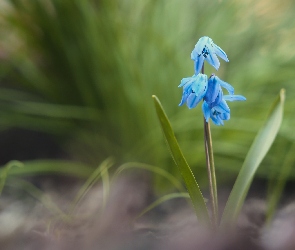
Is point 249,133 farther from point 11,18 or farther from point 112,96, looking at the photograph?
point 11,18

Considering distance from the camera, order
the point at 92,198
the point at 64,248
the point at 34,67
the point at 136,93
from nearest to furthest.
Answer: the point at 64,248
the point at 92,198
the point at 136,93
the point at 34,67

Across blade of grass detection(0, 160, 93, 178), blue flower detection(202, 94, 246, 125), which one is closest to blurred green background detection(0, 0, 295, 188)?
blade of grass detection(0, 160, 93, 178)

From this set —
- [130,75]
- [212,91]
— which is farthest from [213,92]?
[130,75]

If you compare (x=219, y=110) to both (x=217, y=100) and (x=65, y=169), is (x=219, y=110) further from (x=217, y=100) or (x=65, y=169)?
(x=65, y=169)

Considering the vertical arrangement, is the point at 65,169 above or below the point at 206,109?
above

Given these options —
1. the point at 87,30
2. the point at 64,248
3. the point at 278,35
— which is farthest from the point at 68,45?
the point at 64,248

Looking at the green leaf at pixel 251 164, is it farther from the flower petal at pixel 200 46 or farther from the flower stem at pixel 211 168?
the flower petal at pixel 200 46

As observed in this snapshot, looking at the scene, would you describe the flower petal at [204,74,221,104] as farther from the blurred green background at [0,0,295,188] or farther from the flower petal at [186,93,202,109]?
the blurred green background at [0,0,295,188]
